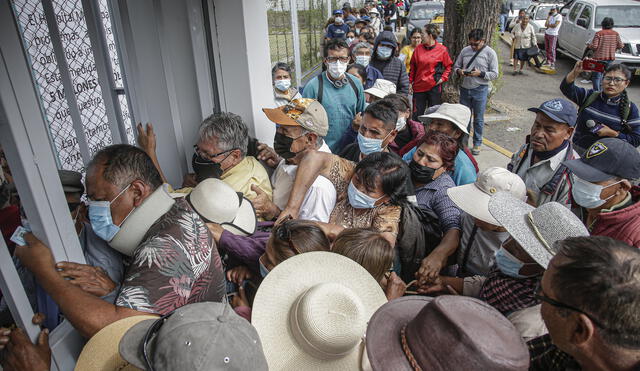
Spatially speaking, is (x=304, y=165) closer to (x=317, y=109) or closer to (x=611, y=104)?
(x=317, y=109)

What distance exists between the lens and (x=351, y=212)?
8.22ft

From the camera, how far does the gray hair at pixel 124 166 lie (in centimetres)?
183

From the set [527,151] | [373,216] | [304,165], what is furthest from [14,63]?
[527,151]

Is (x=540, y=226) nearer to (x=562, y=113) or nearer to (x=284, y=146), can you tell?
(x=562, y=113)

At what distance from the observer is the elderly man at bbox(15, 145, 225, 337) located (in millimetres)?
1553

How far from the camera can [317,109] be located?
2.99 metres

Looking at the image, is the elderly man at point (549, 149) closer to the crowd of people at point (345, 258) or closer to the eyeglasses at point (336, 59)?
the crowd of people at point (345, 258)

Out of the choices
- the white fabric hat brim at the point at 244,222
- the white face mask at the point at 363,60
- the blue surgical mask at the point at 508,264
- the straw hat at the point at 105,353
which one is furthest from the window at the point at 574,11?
the straw hat at the point at 105,353

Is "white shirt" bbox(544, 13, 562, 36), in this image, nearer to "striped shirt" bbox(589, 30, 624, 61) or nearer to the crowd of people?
"striped shirt" bbox(589, 30, 624, 61)

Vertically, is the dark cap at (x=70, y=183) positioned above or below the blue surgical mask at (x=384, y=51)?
below

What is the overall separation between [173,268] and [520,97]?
10615 millimetres

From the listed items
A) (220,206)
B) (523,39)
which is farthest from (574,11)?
(220,206)

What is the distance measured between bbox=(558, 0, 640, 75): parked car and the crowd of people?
9988mm

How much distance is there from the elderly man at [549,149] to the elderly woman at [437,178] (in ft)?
2.20
